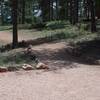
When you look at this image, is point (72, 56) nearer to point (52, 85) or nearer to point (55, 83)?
point (55, 83)

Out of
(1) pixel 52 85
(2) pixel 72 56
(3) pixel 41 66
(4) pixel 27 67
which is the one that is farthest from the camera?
(2) pixel 72 56

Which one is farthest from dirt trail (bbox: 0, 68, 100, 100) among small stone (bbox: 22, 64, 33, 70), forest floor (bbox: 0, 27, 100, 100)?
small stone (bbox: 22, 64, 33, 70)

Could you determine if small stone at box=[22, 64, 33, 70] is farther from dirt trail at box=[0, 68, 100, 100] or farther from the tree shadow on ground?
the tree shadow on ground

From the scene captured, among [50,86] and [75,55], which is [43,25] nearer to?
[75,55]

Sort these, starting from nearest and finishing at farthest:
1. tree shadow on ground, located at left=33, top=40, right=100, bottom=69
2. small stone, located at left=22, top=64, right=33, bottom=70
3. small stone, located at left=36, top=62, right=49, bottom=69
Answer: small stone, located at left=22, top=64, right=33, bottom=70 → small stone, located at left=36, top=62, right=49, bottom=69 → tree shadow on ground, located at left=33, top=40, right=100, bottom=69

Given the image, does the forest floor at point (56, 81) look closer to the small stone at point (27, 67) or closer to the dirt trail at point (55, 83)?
the dirt trail at point (55, 83)

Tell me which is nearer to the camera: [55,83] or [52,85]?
[52,85]

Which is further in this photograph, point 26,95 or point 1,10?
point 1,10

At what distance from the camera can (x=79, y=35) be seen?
21.2 m

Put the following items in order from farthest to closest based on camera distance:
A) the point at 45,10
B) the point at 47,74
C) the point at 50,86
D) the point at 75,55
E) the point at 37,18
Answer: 1. the point at 37,18
2. the point at 45,10
3. the point at 75,55
4. the point at 47,74
5. the point at 50,86

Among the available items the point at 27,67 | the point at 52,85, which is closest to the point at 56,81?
the point at 52,85

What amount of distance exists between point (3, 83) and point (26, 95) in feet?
5.33

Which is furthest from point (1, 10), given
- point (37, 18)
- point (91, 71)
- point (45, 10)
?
point (91, 71)

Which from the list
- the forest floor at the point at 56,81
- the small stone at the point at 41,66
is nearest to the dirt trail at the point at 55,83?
the forest floor at the point at 56,81
